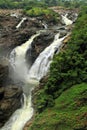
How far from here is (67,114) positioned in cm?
2502

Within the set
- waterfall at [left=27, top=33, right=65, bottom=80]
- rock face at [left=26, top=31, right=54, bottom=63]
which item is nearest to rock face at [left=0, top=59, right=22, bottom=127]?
waterfall at [left=27, top=33, right=65, bottom=80]

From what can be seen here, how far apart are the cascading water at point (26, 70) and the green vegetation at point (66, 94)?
1623 millimetres

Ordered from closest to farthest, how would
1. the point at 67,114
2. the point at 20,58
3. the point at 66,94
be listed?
the point at 67,114
the point at 66,94
the point at 20,58

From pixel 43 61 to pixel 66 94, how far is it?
15.9m

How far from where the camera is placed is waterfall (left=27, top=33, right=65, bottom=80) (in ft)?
139

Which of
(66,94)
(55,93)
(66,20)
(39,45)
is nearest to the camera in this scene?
(66,94)

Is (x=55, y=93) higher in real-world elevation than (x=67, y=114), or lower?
higher

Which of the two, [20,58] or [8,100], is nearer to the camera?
[8,100]

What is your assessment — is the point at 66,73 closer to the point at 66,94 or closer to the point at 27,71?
the point at 66,94

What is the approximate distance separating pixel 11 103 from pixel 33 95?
11.7ft

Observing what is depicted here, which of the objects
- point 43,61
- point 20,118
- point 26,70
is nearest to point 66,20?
point 26,70

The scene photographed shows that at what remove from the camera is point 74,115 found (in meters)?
24.6

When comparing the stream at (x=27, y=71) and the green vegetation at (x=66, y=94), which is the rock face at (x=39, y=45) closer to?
the stream at (x=27, y=71)

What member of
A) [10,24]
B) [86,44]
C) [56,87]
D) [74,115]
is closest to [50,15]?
[10,24]
